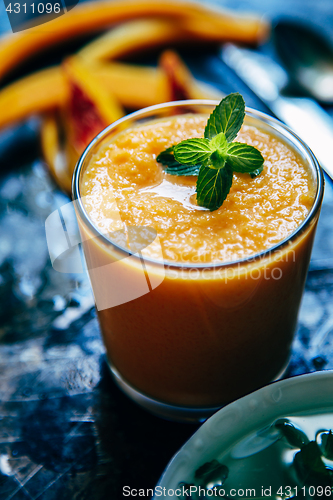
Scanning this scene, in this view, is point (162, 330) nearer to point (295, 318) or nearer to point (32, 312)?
point (295, 318)

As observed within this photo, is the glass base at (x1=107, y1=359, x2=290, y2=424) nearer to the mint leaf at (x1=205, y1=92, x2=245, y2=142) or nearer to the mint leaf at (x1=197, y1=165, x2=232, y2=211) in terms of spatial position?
the mint leaf at (x1=197, y1=165, x2=232, y2=211)

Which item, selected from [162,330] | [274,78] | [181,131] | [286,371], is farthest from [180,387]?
[274,78]

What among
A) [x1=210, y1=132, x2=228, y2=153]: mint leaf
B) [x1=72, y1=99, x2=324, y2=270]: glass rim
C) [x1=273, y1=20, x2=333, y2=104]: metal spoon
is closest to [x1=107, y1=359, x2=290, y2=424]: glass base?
[x1=72, y1=99, x2=324, y2=270]: glass rim

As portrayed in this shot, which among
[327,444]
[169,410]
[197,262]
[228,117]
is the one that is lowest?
[169,410]

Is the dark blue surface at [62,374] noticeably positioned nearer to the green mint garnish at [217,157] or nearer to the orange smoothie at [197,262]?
the orange smoothie at [197,262]

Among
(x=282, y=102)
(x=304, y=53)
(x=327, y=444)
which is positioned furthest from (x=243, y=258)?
(x=304, y=53)

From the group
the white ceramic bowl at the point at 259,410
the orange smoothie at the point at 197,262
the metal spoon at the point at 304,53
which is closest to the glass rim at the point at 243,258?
the orange smoothie at the point at 197,262

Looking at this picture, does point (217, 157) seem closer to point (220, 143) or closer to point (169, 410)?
point (220, 143)
